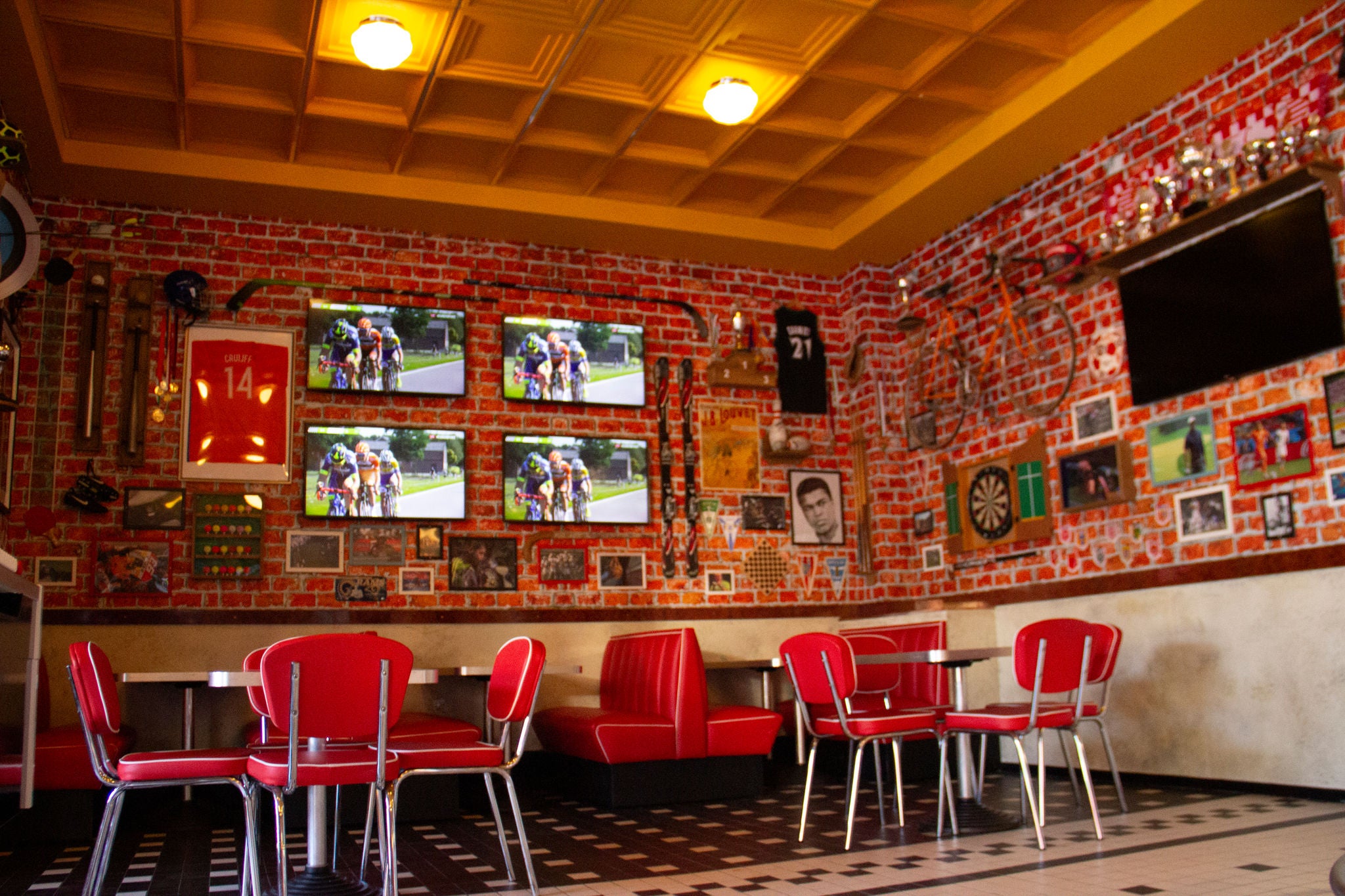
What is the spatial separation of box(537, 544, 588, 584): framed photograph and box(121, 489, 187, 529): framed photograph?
227 cm

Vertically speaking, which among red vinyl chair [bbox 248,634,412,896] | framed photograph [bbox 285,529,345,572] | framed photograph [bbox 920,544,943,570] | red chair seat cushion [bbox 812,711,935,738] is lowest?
red chair seat cushion [bbox 812,711,935,738]

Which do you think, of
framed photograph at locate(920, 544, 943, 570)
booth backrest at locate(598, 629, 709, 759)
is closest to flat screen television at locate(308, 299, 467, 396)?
booth backrest at locate(598, 629, 709, 759)

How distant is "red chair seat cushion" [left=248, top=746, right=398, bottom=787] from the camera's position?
327 cm

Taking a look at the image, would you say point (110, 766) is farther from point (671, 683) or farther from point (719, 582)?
point (719, 582)

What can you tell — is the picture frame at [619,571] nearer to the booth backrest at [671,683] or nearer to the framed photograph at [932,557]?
the booth backrest at [671,683]

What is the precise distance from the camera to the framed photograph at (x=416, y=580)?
23.7ft

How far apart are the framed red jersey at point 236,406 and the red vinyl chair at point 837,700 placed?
3.87 metres

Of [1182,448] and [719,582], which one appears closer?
[1182,448]

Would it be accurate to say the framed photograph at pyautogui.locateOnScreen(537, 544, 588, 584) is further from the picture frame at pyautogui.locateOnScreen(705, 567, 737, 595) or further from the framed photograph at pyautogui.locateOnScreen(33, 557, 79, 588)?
the framed photograph at pyautogui.locateOnScreen(33, 557, 79, 588)

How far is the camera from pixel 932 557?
8250 mm

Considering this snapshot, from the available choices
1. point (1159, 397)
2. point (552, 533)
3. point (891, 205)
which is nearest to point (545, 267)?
point (552, 533)

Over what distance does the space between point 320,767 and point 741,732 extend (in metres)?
3.31

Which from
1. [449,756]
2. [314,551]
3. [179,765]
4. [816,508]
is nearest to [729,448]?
[816,508]

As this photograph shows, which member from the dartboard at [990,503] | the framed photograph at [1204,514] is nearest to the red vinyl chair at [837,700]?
the framed photograph at [1204,514]
